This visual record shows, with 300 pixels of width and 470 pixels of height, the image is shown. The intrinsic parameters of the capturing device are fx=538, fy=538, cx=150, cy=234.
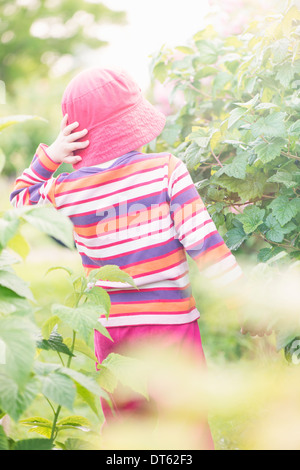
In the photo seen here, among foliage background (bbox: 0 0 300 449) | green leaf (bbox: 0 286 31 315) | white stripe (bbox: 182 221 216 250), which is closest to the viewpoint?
foliage background (bbox: 0 0 300 449)

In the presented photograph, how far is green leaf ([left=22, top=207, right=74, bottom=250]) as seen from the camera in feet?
1.95

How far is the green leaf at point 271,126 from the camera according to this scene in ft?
3.76

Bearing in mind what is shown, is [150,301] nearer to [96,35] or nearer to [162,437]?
[162,437]

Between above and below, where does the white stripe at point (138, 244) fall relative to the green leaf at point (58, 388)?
below

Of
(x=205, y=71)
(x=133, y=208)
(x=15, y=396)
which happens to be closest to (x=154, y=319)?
(x=133, y=208)

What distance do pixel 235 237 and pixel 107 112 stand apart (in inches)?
16.7

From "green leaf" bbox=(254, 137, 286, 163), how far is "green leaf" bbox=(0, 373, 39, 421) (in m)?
0.74

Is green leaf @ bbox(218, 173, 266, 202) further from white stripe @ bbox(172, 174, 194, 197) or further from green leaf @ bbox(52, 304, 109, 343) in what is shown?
green leaf @ bbox(52, 304, 109, 343)

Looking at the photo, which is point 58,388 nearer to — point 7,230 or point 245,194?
point 7,230

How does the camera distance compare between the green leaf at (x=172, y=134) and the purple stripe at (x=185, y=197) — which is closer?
the purple stripe at (x=185, y=197)

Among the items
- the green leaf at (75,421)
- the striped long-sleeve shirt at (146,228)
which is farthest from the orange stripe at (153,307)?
the green leaf at (75,421)

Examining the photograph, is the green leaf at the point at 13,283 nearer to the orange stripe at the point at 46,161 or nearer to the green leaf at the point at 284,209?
the orange stripe at the point at 46,161

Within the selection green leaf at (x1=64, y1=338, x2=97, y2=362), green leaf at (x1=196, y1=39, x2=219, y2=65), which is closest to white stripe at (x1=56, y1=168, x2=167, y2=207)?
green leaf at (x1=64, y1=338, x2=97, y2=362)

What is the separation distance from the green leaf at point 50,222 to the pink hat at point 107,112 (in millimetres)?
536
